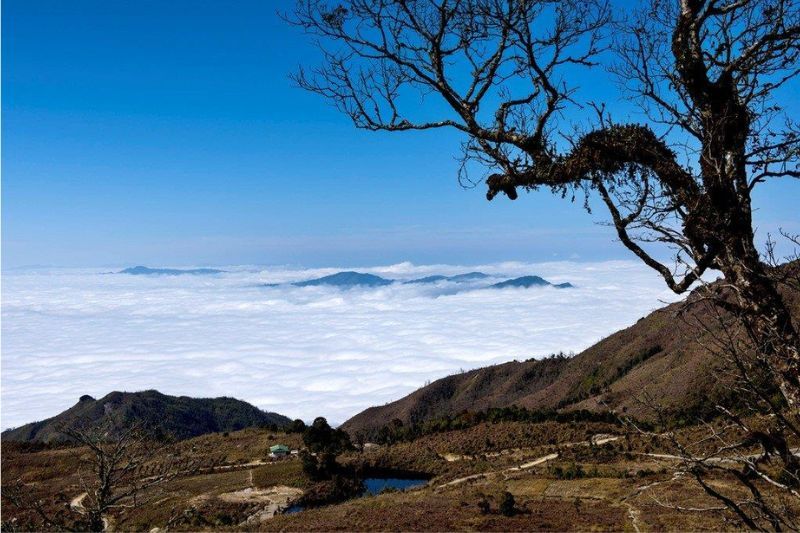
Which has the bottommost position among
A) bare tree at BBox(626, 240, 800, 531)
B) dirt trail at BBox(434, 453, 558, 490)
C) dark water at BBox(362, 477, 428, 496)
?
dark water at BBox(362, 477, 428, 496)

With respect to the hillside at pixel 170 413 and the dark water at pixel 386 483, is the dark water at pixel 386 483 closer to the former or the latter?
the dark water at pixel 386 483

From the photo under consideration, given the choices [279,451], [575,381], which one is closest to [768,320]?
[279,451]

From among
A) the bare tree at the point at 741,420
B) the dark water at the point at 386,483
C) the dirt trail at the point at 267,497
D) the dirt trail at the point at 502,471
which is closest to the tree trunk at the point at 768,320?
the bare tree at the point at 741,420

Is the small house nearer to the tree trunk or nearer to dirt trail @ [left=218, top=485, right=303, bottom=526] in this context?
dirt trail @ [left=218, top=485, right=303, bottom=526]

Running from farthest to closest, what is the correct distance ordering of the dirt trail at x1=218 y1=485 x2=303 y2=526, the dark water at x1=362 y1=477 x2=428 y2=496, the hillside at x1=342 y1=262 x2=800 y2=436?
the hillside at x1=342 y1=262 x2=800 y2=436, the dark water at x1=362 y1=477 x2=428 y2=496, the dirt trail at x1=218 y1=485 x2=303 y2=526

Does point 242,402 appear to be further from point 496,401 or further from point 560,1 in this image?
point 560,1

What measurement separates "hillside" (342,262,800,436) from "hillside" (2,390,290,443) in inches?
1433

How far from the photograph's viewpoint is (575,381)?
11156 cm

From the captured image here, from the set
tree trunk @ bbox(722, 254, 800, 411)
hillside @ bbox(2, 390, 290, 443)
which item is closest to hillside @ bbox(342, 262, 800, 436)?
hillside @ bbox(2, 390, 290, 443)

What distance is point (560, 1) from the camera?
6.57m

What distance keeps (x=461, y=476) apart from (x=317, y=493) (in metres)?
10.2

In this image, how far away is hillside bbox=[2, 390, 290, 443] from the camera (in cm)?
13562

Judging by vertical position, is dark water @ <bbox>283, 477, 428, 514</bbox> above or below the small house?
below

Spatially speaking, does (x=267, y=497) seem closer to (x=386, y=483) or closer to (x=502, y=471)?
(x=386, y=483)
